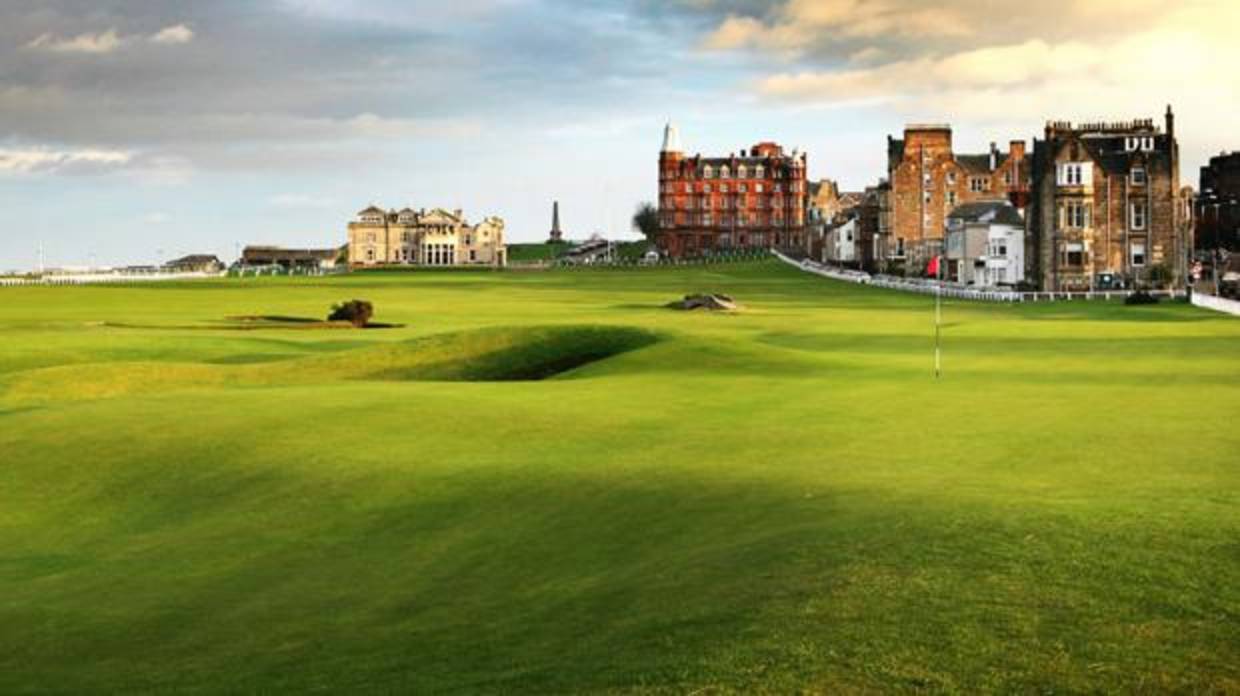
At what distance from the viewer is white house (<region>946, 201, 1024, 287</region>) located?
15288 cm

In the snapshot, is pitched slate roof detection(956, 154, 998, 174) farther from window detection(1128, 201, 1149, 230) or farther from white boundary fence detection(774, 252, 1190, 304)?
window detection(1128, 201, 1149, 230)

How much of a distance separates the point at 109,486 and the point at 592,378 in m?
20.1

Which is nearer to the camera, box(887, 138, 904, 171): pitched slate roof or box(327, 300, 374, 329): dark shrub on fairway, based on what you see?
box(327, 300, 374, 329): dark shrub on fairway

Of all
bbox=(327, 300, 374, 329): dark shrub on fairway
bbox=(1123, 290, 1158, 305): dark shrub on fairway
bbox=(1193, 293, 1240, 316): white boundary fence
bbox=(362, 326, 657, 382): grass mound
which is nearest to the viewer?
bbox=(362, 326, 657, 382): grass mound

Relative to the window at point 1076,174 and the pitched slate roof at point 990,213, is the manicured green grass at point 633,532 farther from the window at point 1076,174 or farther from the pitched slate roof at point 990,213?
the pitched slate roof at point 990,213

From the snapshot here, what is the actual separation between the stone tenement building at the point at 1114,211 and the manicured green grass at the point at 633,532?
86465 millimetres

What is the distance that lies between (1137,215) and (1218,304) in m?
36.0

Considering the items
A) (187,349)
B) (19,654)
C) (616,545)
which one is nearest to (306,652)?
(19,654)

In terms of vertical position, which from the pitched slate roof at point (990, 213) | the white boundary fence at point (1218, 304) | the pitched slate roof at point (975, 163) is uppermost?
the pitched slate roof at point (975, 163)

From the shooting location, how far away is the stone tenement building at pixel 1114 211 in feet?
431

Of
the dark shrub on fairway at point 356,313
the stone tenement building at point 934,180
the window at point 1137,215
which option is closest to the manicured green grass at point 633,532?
the dark shrub on fairway at point 356,313

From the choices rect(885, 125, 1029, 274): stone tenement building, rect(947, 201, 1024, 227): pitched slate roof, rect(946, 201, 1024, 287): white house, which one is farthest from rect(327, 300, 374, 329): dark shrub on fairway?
rect(885, 125, 1029, 274): stone tenement building

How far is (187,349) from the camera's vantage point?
209 feet

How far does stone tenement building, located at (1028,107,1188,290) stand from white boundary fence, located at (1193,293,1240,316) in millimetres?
24414
